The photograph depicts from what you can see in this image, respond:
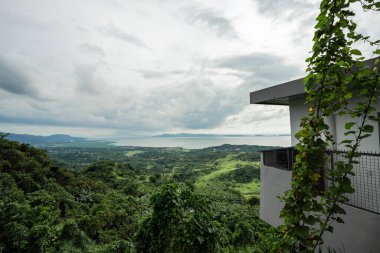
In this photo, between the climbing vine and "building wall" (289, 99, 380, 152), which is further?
"building wall" (289, 99, 380, 152)

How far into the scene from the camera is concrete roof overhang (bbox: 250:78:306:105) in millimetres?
5824

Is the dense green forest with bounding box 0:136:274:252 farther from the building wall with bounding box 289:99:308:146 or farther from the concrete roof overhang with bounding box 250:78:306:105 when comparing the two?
the building wall with bounding box 289:99:308:146

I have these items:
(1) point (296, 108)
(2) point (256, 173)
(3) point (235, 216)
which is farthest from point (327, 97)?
(2) point (256, 173)

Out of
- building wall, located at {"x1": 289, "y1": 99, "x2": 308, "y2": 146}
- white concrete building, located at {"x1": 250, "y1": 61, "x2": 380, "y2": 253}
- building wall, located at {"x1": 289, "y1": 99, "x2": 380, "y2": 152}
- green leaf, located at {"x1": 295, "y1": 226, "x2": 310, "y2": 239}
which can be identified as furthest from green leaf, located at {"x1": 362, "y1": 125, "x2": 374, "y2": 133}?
building wall, located at {"x1": 289, "y1": 99, "x2": 308, "y2": 146}

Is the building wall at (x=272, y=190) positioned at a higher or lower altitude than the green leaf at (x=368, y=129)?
lower

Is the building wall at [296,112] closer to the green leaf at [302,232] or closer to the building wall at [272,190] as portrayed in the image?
the building wall at [272,190]

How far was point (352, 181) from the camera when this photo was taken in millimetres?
4867

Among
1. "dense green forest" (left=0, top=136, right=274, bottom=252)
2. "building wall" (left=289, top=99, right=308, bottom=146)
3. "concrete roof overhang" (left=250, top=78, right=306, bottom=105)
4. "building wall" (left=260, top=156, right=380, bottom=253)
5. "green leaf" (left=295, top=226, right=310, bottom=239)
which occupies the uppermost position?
"concrete roof overhang" (left=250, top=78, right=306, bottom=105)

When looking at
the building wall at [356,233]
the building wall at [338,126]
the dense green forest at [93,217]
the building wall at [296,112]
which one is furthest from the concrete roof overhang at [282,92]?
the dense green forest at [93,217]

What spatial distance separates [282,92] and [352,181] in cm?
274

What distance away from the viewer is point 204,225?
4.78 meters

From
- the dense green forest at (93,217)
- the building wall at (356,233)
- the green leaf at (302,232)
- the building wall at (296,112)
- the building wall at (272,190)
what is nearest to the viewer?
the green leaf at (302,232)

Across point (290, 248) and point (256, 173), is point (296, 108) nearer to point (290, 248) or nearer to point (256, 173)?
point (290, 248)

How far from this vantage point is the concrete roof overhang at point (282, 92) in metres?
5.82
